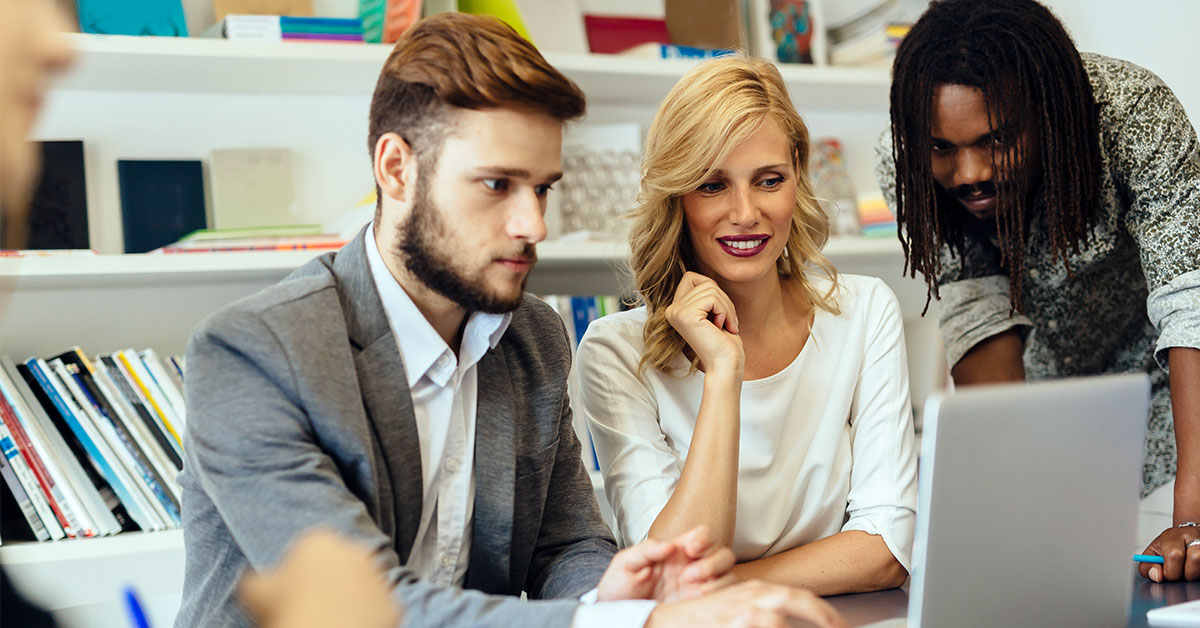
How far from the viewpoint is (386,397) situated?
3.38 ft

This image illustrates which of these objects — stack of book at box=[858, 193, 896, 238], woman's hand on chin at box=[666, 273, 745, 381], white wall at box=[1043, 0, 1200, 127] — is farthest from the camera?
stack of book at box=[858, 193, 896, 238]

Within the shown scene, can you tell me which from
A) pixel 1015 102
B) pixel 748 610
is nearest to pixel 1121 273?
pixel 1015 102

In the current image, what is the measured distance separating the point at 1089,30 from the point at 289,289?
2351mm

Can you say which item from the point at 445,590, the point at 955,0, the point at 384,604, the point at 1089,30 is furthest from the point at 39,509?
the point at 1089,30

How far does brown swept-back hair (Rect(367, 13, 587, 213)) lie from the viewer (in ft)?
3.30

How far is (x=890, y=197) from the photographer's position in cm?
176

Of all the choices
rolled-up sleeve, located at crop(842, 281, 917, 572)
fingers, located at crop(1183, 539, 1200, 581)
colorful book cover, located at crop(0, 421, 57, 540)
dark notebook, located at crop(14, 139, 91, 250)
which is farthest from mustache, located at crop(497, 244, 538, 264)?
dark notebook, located at crop(14, 139, 91, 250)

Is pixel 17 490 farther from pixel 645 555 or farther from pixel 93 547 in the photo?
pixel 645 555

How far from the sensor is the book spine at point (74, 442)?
1829mm

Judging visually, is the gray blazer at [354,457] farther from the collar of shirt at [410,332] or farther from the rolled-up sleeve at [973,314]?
the rolled-up sleeve at [973,314]

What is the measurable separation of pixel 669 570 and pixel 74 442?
130cm

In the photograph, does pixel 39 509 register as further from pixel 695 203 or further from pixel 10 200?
pixel 10 200

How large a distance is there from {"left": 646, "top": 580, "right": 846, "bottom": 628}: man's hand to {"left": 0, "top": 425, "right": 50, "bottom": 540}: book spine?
1374 mm

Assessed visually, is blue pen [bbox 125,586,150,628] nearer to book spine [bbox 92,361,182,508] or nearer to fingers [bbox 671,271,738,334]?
fingers [bbox 671,271,738,334]
